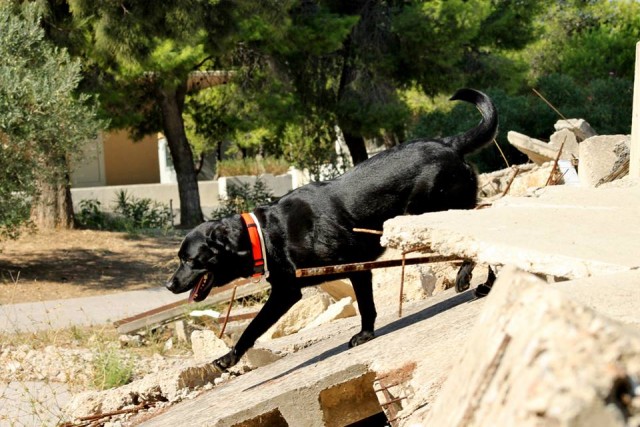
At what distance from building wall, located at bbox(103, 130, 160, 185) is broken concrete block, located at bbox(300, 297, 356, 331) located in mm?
23123

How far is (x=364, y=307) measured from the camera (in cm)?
541

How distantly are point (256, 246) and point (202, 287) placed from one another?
0.57 m

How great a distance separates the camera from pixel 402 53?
20.7 meters

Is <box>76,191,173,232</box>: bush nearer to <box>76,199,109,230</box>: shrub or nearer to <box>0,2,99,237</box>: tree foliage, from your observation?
<box>76,199,109,230</box>: shrub

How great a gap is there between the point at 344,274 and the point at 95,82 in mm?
11838

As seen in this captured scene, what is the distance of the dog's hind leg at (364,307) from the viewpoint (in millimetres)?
5355

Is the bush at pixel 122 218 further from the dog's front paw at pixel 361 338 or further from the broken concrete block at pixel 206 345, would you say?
the dog's front paw at pixel 361 338

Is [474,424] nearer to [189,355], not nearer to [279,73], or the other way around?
[189,355]

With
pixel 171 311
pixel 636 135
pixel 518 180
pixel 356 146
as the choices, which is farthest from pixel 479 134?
pixel 356 146

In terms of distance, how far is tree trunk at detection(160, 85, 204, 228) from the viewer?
1948 cm

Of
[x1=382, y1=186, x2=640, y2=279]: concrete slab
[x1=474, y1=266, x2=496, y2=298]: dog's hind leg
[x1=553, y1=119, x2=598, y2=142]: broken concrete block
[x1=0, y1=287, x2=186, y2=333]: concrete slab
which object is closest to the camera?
[x1=382, y1=186, x2=640, y2=279]: concrete slab

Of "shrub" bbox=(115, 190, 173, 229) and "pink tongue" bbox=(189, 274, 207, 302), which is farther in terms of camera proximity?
"shrub" bbox=(115, 190, 173, 229)

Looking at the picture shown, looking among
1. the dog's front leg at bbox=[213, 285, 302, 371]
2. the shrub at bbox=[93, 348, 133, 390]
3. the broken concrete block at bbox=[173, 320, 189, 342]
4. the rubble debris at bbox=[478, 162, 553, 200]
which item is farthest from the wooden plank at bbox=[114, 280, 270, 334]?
the dog's front leg at bbox=[213, 285, 302, 371]

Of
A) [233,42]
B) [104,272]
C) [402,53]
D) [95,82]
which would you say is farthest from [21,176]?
[402,53]
